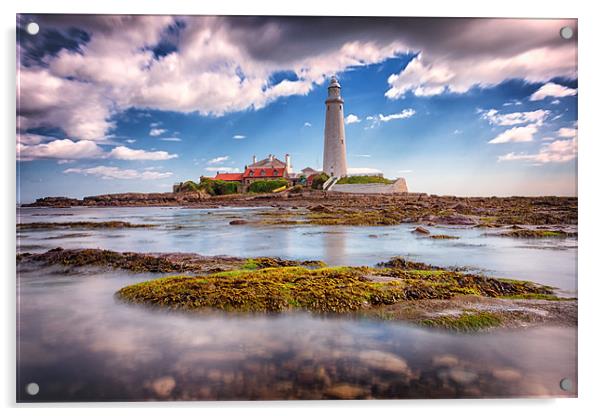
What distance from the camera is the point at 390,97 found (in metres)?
3.59

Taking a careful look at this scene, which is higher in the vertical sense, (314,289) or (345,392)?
(314,289)

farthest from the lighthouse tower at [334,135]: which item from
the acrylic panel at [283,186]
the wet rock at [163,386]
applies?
the wet rock at [163,386]

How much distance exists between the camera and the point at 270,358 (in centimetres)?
272

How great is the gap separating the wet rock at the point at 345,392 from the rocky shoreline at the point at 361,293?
1.79 feet

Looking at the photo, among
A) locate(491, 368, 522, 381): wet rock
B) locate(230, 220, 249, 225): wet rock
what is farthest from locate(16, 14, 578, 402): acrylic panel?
locate(230, 220, 249, 225): wet rock

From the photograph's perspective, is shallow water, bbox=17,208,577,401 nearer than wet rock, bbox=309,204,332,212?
Yes

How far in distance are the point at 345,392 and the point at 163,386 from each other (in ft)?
4.31

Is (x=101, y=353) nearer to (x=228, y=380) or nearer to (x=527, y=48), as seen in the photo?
(x=228, y=380)

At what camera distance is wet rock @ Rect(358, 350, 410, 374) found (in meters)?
2.67

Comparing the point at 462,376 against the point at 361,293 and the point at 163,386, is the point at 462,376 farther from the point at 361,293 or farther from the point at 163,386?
the point at 163,386

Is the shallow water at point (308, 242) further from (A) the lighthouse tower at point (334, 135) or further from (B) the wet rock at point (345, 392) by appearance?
(B) the wet rock at point (345, 392)

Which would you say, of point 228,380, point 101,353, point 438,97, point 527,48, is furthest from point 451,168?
point 101,353

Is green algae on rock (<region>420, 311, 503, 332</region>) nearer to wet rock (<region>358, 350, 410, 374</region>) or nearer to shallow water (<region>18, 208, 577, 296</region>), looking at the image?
wet rock (<region>358, 350, 410, 374</region>)
